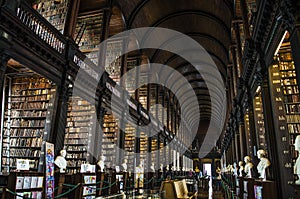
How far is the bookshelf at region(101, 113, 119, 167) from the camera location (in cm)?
898

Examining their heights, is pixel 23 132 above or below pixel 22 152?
above

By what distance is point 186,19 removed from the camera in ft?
43.5

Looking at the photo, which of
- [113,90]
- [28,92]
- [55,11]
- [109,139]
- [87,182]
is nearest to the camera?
[87,182]

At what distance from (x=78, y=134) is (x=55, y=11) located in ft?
13.6

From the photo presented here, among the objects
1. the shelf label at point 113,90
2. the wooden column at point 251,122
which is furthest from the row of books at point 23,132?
the wooden column at point 251,122

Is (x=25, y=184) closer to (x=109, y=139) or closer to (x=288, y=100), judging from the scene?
(x=109, y=139)

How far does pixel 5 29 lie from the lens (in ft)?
14.6

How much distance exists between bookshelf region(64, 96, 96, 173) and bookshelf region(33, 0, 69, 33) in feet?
8.19

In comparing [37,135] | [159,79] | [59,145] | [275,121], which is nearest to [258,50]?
[275,121]

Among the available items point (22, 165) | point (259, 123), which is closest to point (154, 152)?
point (259, 123)

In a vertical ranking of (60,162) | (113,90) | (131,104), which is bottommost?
(60,162)

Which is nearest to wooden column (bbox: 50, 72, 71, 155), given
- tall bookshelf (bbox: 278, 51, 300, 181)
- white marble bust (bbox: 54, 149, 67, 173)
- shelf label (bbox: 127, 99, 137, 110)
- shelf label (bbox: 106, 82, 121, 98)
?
white marble bust (bbox: 54, 149, 67, 173)

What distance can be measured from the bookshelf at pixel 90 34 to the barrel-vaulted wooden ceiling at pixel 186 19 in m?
0.47

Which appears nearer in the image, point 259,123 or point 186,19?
point 259,123
